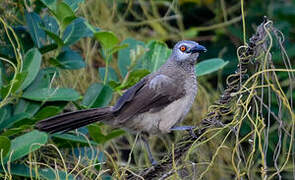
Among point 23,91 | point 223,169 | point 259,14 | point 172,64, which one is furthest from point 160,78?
point 259,14

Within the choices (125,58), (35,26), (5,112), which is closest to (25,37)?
(35,26)

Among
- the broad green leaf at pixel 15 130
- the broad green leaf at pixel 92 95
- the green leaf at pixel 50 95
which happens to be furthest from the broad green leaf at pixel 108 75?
the broad green leaf at pixel 15 130

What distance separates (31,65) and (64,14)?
44 cm

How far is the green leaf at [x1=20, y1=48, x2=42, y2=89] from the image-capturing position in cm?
381

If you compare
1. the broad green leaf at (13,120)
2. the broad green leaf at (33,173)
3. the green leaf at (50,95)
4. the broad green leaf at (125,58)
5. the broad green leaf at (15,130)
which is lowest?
the broad green leaf at (33,173)

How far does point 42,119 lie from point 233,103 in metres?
1.41

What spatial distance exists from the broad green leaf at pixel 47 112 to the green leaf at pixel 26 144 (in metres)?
0.27

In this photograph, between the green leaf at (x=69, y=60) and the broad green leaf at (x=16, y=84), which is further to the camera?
the green leaf at (x=69, y=60)

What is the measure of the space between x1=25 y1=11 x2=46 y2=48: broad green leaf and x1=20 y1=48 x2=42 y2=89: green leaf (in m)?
0.19

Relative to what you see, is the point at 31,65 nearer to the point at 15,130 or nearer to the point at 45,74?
the point at 45,74

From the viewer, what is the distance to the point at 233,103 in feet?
10.3

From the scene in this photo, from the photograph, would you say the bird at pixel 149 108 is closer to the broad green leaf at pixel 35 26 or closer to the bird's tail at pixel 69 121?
the bird's tail at pixel 69 121

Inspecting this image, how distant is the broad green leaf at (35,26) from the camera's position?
3992mm

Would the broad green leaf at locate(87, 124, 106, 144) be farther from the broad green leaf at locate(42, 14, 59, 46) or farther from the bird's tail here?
the broad green leaf at locate(42, 14, 59, 46)
